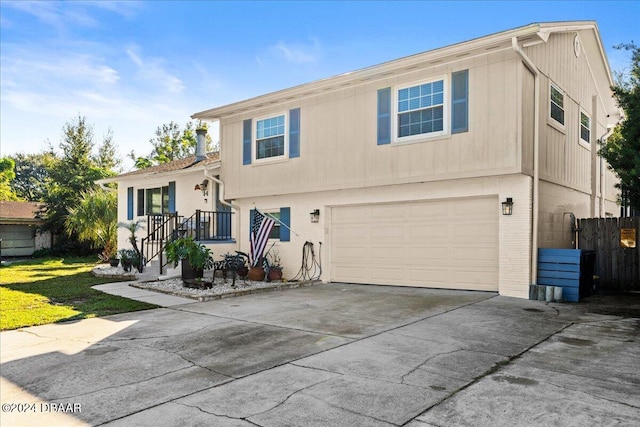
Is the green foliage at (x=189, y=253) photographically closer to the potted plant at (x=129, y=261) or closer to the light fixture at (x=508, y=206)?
the potted plant at (x=129, y=261)

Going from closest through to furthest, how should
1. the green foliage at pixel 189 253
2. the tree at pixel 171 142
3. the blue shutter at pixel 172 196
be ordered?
the green foliage at pixel 189 253 → the blue shutter at pixel 172 196 → the tree at pixel 171 142

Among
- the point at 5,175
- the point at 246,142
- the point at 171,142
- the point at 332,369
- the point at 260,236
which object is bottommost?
the point at 332,369

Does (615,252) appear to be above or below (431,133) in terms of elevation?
below

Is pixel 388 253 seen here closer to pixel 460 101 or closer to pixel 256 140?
pixel 460 101

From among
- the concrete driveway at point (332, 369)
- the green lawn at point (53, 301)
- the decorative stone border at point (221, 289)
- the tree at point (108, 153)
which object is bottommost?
the green lawn at point (53, 301)

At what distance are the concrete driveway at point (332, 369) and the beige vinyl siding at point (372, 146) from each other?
11.0 feet

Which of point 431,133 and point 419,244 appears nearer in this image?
point 431,133

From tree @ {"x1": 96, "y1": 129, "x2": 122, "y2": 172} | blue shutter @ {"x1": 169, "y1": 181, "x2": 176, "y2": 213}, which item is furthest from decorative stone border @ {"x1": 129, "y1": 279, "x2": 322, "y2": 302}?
tree @ {"x1": 96, "y1": 129, "x2": 122, "y2": 172}

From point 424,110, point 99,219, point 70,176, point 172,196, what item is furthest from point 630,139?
point 70,176

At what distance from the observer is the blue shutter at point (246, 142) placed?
43.5ft

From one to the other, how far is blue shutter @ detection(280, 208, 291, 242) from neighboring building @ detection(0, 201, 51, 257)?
18.3m

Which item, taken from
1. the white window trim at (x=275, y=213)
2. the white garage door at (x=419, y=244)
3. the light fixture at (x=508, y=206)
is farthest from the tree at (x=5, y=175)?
the light fixture at (x=508, y=206)

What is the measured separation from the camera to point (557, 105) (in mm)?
10391

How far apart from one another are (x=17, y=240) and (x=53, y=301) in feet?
62.0
